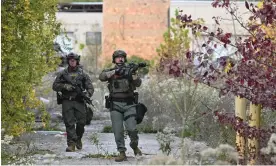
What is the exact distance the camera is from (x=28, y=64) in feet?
42.1

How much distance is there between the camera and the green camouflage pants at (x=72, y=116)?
1301cm

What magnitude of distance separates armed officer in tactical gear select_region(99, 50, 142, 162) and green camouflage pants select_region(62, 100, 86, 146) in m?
1.36

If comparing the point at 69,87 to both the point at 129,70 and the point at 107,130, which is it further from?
the point at 107,130

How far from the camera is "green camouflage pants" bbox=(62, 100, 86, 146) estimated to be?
13008 millimetres

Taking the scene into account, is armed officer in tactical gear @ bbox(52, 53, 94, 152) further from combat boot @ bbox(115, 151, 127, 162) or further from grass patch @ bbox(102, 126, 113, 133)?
grass patch @ bbox(102, 126, 113, 133)

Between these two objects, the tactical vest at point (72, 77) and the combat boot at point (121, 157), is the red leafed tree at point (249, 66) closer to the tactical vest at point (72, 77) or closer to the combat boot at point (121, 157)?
the combat boot at point (121, 157)

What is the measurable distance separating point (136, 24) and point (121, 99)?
31103mm

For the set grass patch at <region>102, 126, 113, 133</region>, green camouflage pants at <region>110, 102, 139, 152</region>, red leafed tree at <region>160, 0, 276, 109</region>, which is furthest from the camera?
grass patch at <region>102, 126, 113, 133</region>

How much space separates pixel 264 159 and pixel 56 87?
176 inches

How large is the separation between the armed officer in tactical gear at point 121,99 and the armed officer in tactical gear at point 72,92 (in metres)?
1.25

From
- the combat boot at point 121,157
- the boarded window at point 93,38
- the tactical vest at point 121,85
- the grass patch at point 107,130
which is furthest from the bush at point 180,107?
the boarded window at point 93,38

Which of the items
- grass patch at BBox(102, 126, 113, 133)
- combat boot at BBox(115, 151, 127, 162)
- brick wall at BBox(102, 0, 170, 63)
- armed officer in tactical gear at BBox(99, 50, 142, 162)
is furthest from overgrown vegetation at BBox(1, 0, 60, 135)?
brick wall at BBox(102, 0, 170, 63)

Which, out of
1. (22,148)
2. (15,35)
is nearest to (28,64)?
(15,35)

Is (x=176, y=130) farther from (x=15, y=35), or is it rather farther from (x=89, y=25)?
(x=89, y=25)
